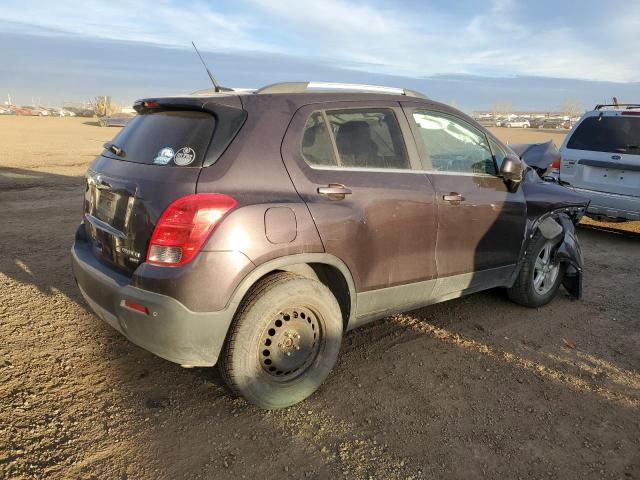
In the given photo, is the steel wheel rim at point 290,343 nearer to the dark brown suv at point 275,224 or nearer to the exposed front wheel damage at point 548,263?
the dark brown suv at point 275,224

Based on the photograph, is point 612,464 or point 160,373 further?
point 160,373

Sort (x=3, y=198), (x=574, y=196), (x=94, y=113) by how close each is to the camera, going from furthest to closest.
Result: (x=94, y=113), (x=3, y=198), (x=574, y=196)

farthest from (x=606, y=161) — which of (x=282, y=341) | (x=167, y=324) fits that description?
(x=167, y=324)

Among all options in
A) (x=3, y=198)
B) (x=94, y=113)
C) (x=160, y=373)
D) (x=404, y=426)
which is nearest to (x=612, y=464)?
(x=404, y=426)

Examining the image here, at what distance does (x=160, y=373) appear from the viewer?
3.45 meters

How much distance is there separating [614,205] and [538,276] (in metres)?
3.19

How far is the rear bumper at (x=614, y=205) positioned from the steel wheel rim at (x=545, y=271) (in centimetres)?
281

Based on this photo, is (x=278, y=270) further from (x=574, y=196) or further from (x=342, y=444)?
(x=574, y=196)

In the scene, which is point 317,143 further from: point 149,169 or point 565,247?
point 565,247

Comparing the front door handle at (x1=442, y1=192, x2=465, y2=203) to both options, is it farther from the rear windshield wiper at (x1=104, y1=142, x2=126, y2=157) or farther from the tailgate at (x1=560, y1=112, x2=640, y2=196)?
the tailgate at (x1=560, y1=112, x2=640, y2=196)

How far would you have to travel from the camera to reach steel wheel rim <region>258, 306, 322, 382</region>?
3.02 meters

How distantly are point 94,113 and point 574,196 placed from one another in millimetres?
78070

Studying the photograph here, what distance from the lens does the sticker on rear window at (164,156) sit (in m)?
2.88

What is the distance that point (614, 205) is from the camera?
713cm
